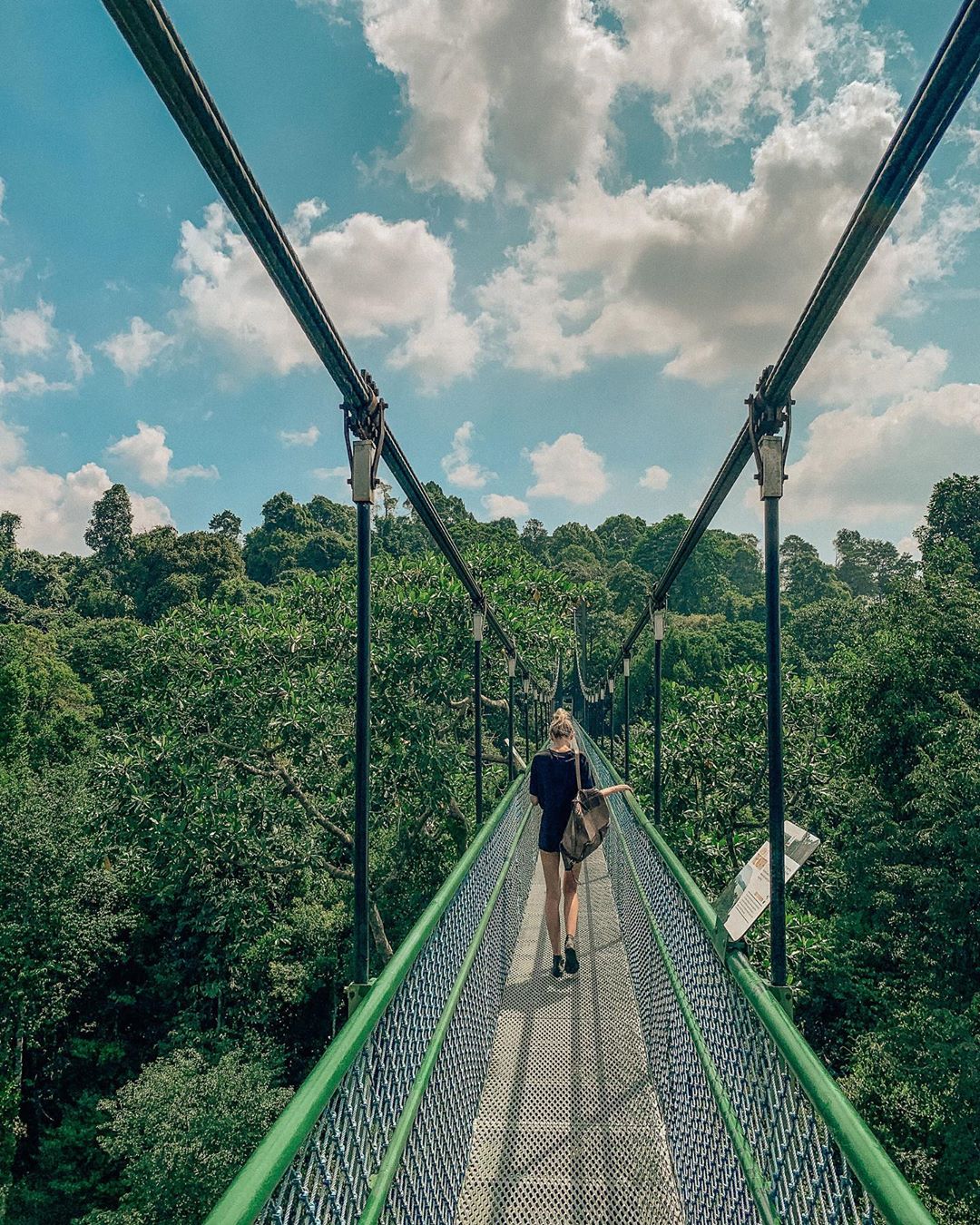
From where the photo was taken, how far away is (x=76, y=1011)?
14375mm

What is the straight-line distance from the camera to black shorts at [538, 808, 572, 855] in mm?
3037

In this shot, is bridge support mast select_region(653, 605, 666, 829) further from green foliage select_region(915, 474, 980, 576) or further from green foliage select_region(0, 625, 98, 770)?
green foliage select_region(915, 474, 980, 576)

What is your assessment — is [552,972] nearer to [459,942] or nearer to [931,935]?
[459,942]

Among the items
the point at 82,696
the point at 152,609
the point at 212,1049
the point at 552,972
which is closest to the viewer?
the point at 552,972

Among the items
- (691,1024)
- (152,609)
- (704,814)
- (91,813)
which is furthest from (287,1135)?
(152,609)

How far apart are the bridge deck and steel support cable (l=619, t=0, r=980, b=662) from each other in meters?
2.18

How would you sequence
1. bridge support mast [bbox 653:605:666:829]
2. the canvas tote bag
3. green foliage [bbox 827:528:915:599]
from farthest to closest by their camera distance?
green foliage [bbox 827:528:915:599] → bridge support mast [bbox 653:605:666:829] → the canvas tote bag

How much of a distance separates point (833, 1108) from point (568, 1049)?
1.90 meters

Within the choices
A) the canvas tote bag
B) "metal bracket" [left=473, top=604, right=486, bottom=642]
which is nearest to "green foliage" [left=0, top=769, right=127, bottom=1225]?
"metal bracket" [left=473, top=604, right=486, bottom=642]

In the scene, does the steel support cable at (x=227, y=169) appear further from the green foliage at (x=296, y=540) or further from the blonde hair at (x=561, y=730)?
the green foliage at (x=296, y=540)

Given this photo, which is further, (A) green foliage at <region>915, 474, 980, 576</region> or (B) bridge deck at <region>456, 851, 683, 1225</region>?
(A) green foliage at <region>915, 474, 980, 576</region>

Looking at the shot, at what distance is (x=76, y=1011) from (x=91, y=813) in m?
8.11

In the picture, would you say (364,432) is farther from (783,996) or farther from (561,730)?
(783,996)

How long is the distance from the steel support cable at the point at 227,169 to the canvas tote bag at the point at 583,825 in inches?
68.2
